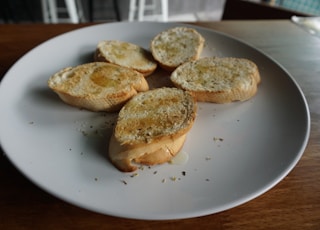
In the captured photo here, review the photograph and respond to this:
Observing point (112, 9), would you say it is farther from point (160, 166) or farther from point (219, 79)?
point (160, 166)

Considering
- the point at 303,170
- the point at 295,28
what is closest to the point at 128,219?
the point at 303,170

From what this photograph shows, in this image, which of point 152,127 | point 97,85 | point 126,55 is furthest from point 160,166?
point 126,55

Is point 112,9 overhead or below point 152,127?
below

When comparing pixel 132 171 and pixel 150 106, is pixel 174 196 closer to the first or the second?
pixel 132 171

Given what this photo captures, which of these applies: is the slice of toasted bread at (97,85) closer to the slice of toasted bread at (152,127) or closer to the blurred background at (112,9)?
the slice of toasted bread at (152,127)

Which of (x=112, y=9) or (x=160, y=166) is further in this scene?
(x=112, y=9)

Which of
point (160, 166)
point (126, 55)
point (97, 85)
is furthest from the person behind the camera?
point (126, 55)

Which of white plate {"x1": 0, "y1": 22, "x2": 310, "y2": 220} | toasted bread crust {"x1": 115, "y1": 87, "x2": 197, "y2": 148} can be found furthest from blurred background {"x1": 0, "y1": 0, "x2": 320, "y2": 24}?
toasted bread crust {"x1": 115, "y1": 87, "x2": 197, "y2": 148}
